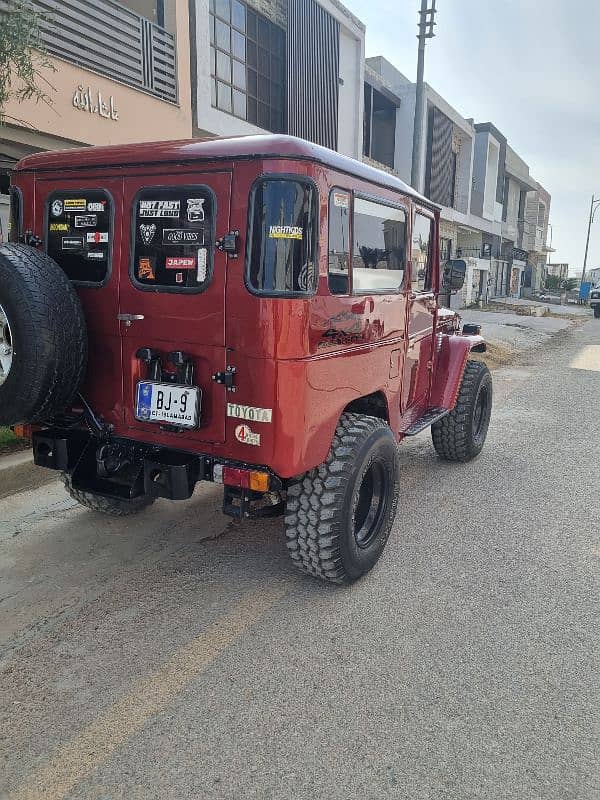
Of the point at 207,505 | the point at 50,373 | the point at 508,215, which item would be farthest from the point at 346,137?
the point at 508,215

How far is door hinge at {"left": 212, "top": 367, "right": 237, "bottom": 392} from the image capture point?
117 inches

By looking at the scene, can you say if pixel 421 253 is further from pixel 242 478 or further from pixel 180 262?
pixel 242 478

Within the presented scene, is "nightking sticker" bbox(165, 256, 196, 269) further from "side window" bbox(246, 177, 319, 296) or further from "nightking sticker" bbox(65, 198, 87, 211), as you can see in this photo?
"nightking sticker" bbox(65, 198, 87, 211)

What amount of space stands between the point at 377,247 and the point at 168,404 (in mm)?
1611

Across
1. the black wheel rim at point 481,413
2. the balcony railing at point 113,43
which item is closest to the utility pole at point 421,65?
the balcony railing at point 113,43

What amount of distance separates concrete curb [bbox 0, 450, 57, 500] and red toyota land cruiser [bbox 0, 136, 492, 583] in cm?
151

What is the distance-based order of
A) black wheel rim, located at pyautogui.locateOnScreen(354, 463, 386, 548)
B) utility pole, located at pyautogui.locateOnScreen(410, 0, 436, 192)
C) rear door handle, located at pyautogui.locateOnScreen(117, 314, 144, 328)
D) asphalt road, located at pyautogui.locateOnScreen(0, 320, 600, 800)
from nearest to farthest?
asphalt road, located at pyautogui.locateOnScreen(0, 320, 600, 800)
rear door handle, located at pyautogui.locateOnScreen(117, 314, 144, 328)
black wheel rim, located at pyautogui.locateOnScreen(354, 463, 386, 548)
utility pole, located at pyautogui.locateOnScreen(410, 0, 436, 192)

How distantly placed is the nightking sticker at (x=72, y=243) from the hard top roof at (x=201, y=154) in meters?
0.38

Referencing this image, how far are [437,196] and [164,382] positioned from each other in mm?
24891

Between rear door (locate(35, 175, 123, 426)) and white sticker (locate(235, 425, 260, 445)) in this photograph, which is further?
rear door (locate(35, 175, 123, 426))

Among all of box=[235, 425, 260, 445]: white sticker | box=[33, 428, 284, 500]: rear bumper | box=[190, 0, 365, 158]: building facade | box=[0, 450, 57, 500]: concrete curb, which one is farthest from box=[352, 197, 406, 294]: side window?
box=[190, 0, 365, 158]: building facade

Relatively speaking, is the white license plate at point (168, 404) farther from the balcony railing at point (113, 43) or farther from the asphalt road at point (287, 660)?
the balcony railing at point (113, 43)

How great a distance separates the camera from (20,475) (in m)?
4.98

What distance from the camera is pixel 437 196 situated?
25.6 meters
